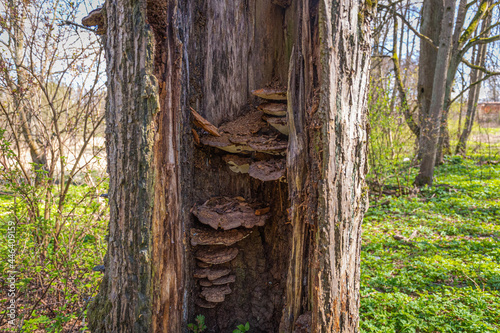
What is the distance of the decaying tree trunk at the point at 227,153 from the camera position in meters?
1.73

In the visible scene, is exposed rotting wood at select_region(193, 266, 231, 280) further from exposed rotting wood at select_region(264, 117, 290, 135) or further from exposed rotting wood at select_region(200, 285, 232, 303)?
exposed rotting wood at select_region(264, 117, 290, 135)

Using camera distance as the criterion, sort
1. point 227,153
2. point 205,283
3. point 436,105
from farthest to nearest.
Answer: point 436,105 < point 227,153 < point 205,283

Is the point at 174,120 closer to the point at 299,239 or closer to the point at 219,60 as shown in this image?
the point at 219,60

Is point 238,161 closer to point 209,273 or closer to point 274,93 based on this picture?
point 274,93

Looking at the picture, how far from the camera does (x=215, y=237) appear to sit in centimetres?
213

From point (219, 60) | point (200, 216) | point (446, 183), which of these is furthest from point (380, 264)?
point (446, 183)

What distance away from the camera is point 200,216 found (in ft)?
6.98

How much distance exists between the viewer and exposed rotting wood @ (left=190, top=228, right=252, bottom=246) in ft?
6.95

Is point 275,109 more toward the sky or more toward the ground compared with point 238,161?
more toward the sky

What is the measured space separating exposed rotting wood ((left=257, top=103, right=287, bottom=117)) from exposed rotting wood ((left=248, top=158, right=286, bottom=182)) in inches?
12.8

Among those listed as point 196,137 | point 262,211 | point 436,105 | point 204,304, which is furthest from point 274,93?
point 436,105

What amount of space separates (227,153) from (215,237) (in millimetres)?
655

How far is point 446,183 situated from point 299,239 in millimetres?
8895

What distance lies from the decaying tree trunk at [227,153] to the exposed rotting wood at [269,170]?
11mm
